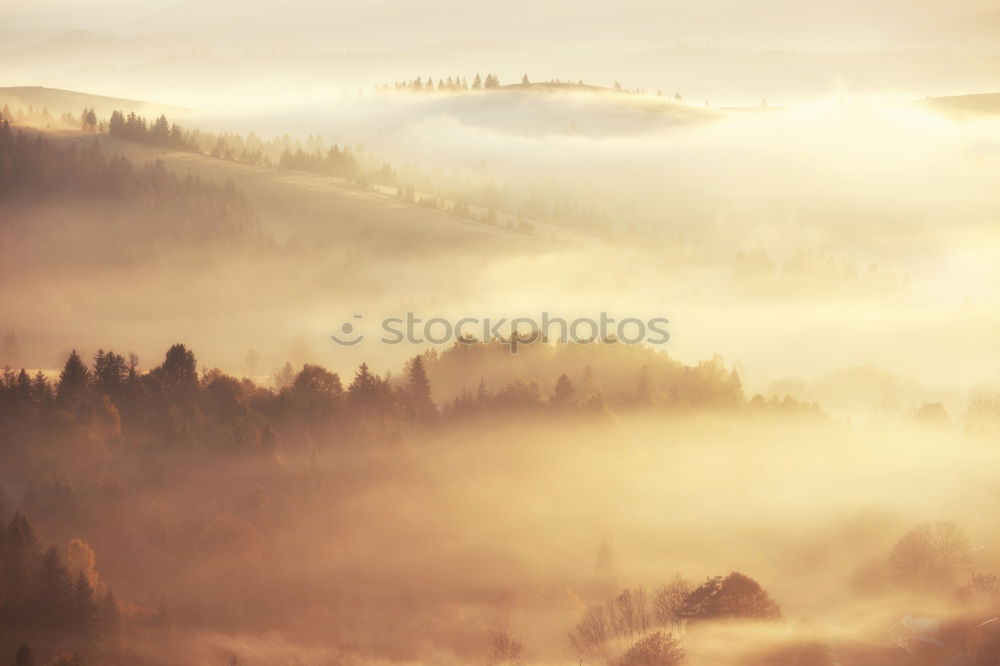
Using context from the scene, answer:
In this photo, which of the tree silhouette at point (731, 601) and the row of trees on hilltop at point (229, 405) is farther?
the row of trees on hilltop at point (229, 405)

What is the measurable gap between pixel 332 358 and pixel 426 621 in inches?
4427

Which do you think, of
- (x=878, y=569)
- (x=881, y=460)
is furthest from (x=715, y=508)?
(x=881, y=460)

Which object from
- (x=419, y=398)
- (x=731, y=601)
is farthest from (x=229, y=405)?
(x=731, y=601)

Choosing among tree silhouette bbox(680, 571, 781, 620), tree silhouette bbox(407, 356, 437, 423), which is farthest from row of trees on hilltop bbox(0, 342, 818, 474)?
tree silhouette bbox(680, 571, 781, 620)

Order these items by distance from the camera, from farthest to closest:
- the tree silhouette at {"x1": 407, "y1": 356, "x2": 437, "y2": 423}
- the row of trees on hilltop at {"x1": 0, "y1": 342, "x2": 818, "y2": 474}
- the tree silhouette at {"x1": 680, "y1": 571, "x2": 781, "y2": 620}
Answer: the tree silhouette at {"x1": 407, "y1": 356, "x2": 437, "y2": 423}, the row of trees on hilltop at {"x1": 0, "y1": 342, "x2": 818, "y2": 474}, the tree silhouette at {"x1": 680, "y1": 571, "x2": 781, "y2": 620}

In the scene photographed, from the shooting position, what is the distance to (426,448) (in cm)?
9925

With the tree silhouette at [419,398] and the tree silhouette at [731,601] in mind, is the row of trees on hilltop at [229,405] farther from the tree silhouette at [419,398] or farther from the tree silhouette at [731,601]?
the tree silhouette at [731,601]

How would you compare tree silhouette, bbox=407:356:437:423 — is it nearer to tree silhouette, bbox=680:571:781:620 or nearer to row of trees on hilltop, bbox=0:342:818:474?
row of trees on hilltop, bbox=0:342:818:474

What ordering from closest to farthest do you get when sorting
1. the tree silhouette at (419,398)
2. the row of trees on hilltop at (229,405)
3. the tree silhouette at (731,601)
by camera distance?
the tree silhouette at (731,601) < the row of trees on hilltop at (229,405) < the tree silhouette at (419,398)

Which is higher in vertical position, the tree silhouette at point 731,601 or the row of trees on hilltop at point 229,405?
the row of trees on hilltop at point 229,405

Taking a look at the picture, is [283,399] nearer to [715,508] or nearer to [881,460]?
[715,508]

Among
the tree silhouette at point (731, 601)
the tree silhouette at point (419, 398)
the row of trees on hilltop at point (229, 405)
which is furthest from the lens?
the tree silhouette at point (419, 398)

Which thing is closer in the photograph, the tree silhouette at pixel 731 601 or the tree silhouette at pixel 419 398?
the tree silhouette at pixel 731 601

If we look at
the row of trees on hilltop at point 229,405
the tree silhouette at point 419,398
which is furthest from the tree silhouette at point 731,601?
the tree silhouette at point 419,398
